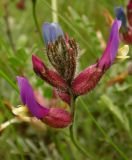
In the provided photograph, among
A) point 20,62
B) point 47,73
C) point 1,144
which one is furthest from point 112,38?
point 1,144

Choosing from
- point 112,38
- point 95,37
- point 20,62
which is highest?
point 112,38

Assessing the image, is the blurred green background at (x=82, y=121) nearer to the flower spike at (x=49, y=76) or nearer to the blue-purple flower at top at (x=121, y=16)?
the blue-purple flower at top at (x=121, y=16)

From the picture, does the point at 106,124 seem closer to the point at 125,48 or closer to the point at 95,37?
the point at 95,37

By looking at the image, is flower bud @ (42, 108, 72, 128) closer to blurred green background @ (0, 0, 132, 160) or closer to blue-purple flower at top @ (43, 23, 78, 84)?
blue-purple flower at top @ (43, 23, 78, 84)

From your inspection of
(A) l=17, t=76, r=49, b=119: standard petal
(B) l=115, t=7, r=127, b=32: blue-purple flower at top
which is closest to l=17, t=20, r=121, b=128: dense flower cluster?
(A) l=17, t=76, r=49, b=119: standard petal

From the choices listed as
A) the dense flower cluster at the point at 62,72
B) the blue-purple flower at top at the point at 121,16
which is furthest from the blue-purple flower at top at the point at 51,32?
the blue-purple flower at top at the point at 121,16

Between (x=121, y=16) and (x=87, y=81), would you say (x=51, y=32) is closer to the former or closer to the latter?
(x=87, y=81)

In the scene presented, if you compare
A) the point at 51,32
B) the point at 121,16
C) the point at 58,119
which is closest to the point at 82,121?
the point at 121,16
